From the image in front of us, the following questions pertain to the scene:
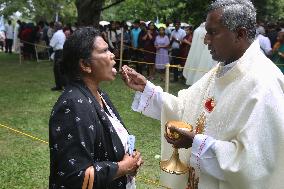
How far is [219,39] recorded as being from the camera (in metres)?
2.62

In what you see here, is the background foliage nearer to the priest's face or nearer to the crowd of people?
the crowd of people

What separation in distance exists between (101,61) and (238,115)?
86cm

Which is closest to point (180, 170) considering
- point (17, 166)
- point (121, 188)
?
point (121, 188)

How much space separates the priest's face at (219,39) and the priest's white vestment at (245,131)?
87mm

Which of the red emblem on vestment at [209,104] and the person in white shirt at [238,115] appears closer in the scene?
the person in white shirt at [238,115]

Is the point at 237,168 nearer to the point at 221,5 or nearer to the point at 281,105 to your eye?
the point at 281,105

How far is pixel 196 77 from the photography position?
39.6 feet

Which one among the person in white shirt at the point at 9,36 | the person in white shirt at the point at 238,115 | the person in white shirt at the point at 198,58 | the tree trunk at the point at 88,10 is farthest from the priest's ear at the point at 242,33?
the person in white shirt at the point at 9,36

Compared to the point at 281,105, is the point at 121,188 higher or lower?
lower

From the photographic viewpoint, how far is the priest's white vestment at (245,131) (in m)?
2.43

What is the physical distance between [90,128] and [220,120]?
32.5 inches

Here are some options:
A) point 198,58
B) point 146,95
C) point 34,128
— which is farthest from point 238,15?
point 198,58

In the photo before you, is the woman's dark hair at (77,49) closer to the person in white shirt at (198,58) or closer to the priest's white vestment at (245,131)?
the priest's white vestment at (245,131)

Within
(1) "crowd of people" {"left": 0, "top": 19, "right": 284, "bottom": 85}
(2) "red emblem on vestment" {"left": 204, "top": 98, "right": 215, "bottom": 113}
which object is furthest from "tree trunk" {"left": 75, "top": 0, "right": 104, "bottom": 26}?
(2) "red emblem on vestment" {"left": 204, "top": 98, "right": 215, "bottom": 113}
